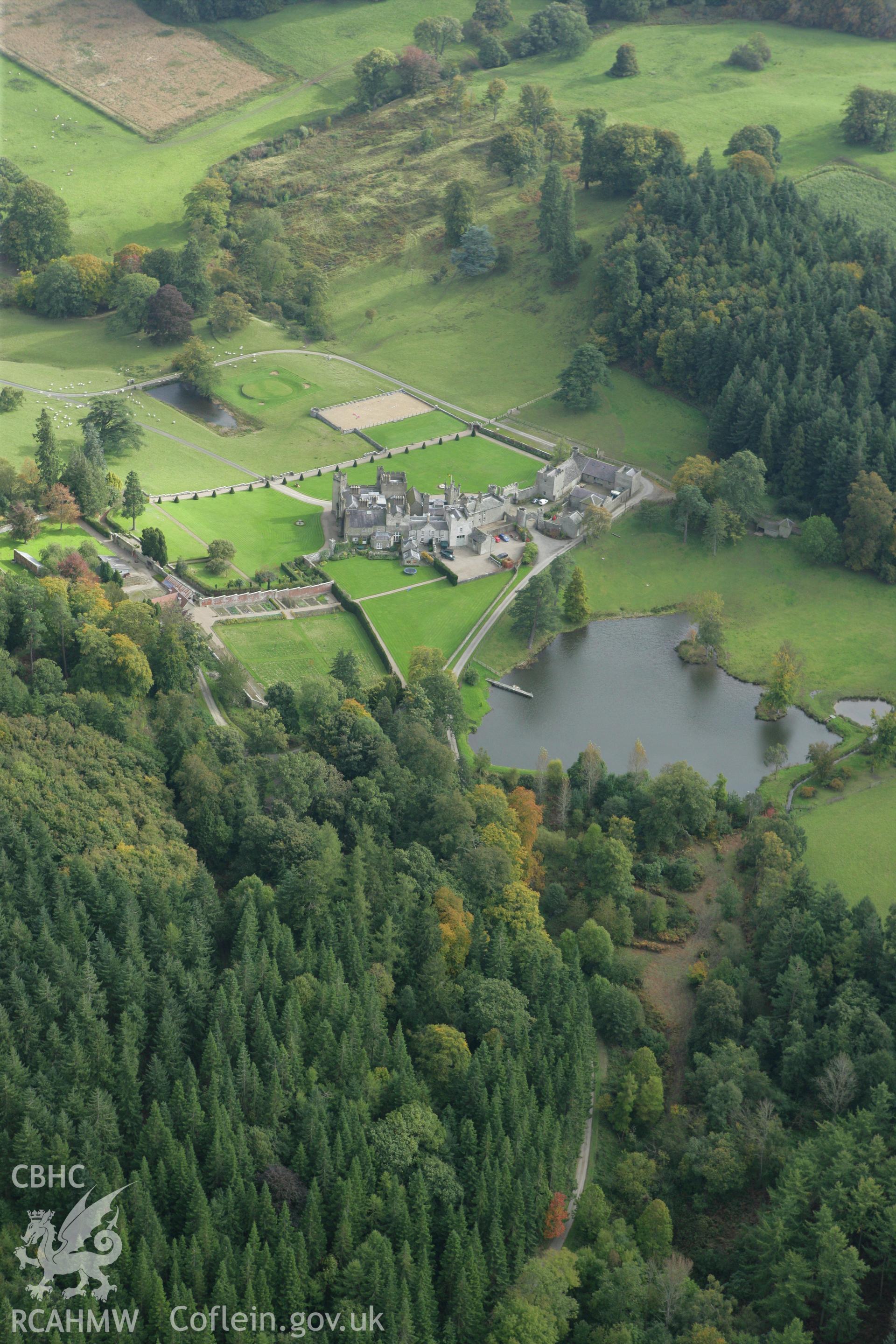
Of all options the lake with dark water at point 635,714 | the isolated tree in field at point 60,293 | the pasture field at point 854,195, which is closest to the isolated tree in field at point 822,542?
the lake with dark water at point 635,714

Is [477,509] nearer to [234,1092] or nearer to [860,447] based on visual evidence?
[860,447]

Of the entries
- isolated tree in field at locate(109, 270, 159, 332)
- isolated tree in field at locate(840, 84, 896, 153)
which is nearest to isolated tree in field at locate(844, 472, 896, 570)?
isolated tree in field at locate(840, 84, 896, 153)

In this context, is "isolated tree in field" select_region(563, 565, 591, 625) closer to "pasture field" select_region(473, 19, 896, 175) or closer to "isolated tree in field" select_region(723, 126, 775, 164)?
"isolated tree in field" select_region(723, 126, 775, 164)

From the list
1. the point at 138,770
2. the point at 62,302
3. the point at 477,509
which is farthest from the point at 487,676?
the point at 62,302

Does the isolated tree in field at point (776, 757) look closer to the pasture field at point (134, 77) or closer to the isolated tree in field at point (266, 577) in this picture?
the isolated tree in field at point (266, 577)

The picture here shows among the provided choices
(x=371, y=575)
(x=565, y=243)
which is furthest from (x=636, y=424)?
(x=371, y=575)

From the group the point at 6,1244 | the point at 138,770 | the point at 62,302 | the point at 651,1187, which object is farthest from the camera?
the point at 62,302
